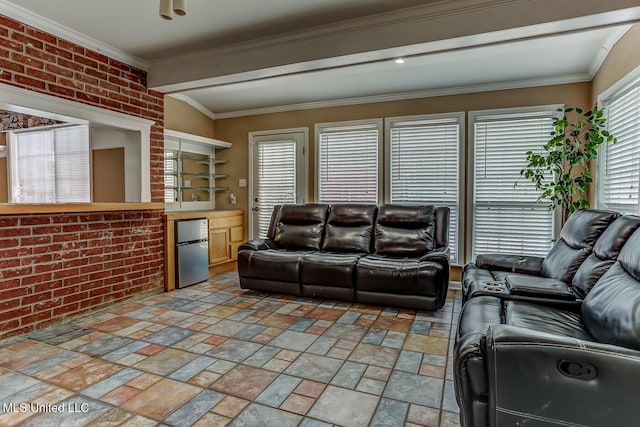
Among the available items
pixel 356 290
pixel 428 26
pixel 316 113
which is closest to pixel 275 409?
pixel 356 290

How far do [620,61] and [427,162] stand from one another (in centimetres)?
202

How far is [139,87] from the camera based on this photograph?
3.85m

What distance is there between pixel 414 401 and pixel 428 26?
8.41ft

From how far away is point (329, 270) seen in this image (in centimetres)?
366

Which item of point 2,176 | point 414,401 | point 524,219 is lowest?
point 414,401

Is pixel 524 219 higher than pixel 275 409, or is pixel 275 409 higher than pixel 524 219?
pixel 524 219

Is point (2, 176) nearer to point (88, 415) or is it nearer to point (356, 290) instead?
point (88, 415)

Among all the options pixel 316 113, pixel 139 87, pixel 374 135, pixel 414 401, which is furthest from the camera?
pixel 316 113

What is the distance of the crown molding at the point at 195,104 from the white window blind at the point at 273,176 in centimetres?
92

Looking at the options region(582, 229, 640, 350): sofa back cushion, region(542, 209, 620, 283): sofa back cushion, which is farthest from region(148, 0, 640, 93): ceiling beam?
region(582, 229, 640, 350): sofa back cushion

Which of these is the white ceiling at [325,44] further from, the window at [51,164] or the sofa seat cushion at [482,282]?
the sofa seat cushion at [482,282]

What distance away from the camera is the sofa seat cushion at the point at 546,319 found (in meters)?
1.79
